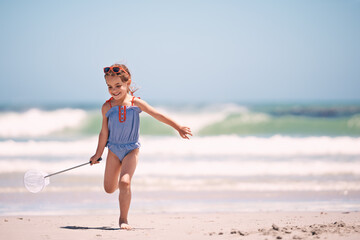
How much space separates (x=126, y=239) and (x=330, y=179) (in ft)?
14.3

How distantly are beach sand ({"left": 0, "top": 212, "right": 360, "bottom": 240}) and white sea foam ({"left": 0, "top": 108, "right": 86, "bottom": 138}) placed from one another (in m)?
15.0

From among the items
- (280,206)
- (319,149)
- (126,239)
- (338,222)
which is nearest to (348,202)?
(280,206)

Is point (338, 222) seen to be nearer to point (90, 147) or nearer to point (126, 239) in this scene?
point (126, 239)

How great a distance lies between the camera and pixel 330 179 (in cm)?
736

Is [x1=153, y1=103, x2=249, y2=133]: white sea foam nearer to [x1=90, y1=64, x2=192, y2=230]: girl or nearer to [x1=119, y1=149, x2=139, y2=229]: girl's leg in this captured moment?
[x1=90, y1=64, x2=192, y2=230]: girl

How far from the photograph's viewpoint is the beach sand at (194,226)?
4082mm

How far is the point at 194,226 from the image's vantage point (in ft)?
14.9

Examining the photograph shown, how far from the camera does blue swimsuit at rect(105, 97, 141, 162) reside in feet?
15.0

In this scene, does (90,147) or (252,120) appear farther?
(252,120)

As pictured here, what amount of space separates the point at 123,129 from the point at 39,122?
62.6ft

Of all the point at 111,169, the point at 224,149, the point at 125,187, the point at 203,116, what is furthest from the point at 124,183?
the point at 203,116

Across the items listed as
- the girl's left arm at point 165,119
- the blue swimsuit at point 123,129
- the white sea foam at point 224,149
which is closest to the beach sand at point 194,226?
the blue swimsuit at point 123,129

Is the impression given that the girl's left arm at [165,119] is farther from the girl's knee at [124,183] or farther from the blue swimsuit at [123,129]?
the girl's knee at [124,183]

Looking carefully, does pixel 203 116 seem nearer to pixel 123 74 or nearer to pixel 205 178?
pixel 205 178
